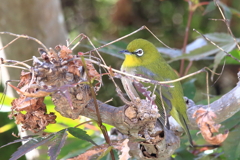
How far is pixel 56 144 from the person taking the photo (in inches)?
45.1

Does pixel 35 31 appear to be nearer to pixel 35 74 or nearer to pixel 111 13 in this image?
pixel 111 13

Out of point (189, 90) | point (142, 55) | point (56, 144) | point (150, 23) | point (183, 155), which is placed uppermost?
point (56, 144)

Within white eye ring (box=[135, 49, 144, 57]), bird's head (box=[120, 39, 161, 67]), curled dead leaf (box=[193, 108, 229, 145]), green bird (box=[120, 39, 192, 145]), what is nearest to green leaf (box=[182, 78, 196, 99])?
green bird (box=[120, 39, 192, 145])

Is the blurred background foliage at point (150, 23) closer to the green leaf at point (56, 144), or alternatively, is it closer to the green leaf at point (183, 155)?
the green leaf at point (183, 155)

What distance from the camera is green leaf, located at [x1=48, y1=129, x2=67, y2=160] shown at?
1092 mm

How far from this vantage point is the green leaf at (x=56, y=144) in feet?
3.58

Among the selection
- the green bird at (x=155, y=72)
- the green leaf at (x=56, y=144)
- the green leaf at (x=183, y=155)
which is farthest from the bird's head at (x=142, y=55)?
the green leaf at (x=56, y=144)

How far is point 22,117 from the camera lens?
119cm

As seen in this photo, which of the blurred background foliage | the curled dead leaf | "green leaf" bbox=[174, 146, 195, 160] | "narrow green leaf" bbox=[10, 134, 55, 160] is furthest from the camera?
the blurred background foliage

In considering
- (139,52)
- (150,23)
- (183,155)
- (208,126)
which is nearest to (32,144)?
(208,126)

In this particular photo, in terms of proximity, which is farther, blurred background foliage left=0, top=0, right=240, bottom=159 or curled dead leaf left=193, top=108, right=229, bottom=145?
blurred background foliage left=0, top=0, right=240, bottom=159

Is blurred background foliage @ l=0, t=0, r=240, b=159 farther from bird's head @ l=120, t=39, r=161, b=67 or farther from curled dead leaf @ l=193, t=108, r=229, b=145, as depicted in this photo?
curled dead leaf @ l=193, t=108, r=229, b=145

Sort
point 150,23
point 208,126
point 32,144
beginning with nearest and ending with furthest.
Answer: point 208,126 < point 32,144 < point 150,23

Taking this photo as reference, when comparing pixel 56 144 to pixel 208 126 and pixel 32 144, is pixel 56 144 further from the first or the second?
pixel 208 126
